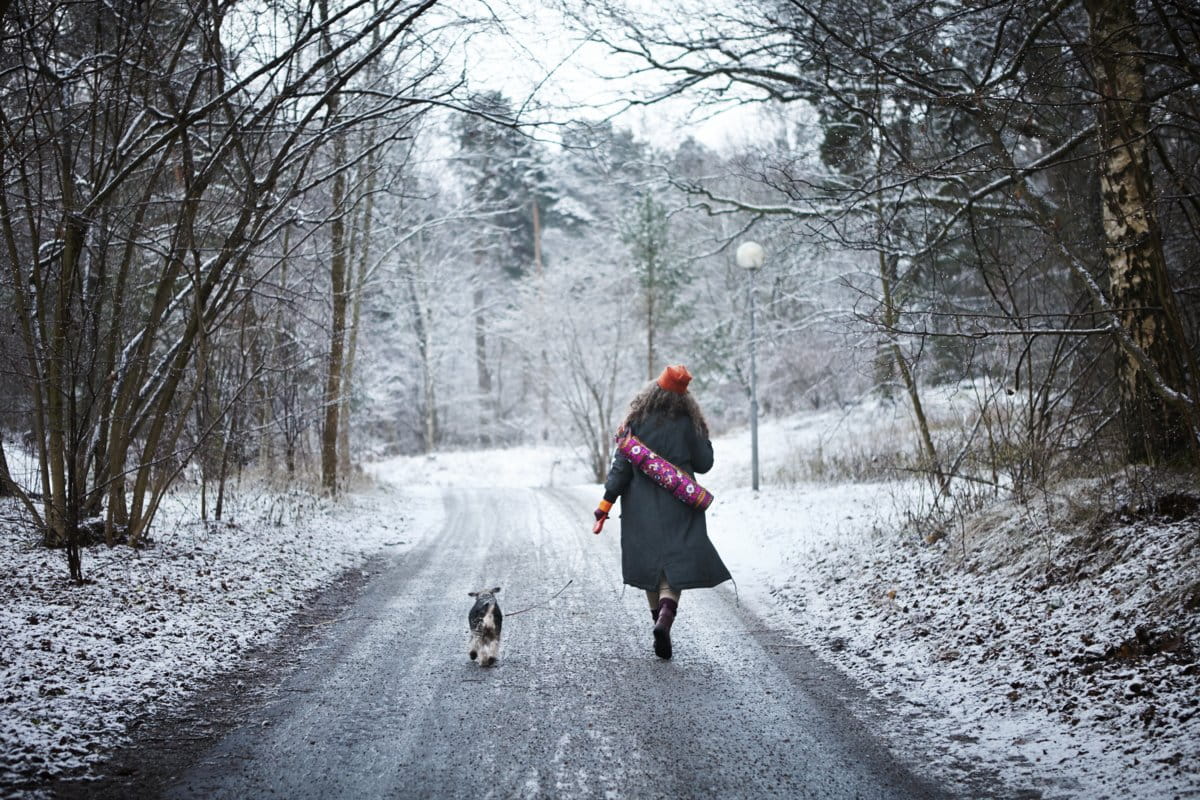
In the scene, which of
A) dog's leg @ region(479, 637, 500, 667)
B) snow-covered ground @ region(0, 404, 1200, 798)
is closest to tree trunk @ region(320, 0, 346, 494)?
snow-covered ground @ region(0, 404, 1200, 798)

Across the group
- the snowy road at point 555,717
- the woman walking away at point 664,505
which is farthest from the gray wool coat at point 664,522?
the snowy road at point 555,717

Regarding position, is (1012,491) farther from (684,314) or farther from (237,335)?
(684,314)

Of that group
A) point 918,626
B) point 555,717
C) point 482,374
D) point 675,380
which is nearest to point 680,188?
point 675,380

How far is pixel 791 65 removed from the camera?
9445 millimetres

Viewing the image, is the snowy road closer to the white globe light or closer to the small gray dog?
the small gray dog

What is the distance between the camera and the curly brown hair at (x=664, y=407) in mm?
5930

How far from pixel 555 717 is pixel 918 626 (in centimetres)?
283

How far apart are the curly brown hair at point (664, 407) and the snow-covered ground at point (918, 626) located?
1.78 m

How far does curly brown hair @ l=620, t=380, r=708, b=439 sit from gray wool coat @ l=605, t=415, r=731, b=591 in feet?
0.14

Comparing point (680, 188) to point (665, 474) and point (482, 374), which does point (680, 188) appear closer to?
point (665, 474)

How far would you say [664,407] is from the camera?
5949 mm

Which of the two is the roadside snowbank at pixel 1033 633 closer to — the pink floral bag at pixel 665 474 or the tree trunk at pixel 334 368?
the pink floral bag at pixel 665 474

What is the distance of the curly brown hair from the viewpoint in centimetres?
593

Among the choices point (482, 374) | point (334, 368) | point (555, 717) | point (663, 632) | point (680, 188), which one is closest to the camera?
point (555, 717)
